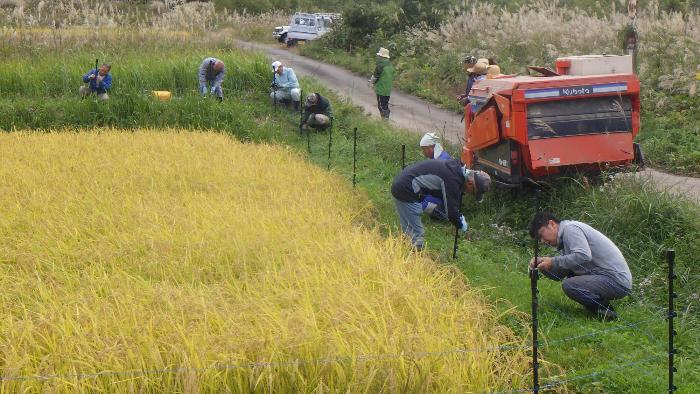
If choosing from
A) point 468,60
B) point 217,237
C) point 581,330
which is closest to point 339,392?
point 581,330

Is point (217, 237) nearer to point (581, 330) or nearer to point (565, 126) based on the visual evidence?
point (581, 330)

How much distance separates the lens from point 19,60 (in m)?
18.9

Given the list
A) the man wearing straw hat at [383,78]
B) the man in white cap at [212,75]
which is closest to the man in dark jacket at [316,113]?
the man wearing straw hat at [383,78]

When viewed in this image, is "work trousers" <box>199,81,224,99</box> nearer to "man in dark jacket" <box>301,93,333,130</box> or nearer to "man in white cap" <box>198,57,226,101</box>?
"man in white cap" <box>198,57,226,101</box>

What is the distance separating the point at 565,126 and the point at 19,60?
538 inches

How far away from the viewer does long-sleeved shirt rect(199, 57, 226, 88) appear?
17.6 metres

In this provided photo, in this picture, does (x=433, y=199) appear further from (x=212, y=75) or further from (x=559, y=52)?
(x=559, y=52)

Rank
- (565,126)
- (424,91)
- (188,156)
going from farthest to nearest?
(424,91)
(188,156)
(565,126)

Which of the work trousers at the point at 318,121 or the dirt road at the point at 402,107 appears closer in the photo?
the dirt road at the point at 402,107

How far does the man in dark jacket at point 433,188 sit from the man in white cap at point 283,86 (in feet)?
31.1

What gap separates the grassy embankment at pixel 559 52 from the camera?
14.8m

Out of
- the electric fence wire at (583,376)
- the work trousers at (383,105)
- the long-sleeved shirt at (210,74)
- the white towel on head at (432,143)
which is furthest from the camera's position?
the long-sleeved shirt at (210,74)

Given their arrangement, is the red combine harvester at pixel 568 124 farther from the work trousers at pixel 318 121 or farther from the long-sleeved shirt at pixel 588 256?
the work trousers at pixel 318 121

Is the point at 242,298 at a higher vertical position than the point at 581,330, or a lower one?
higher
